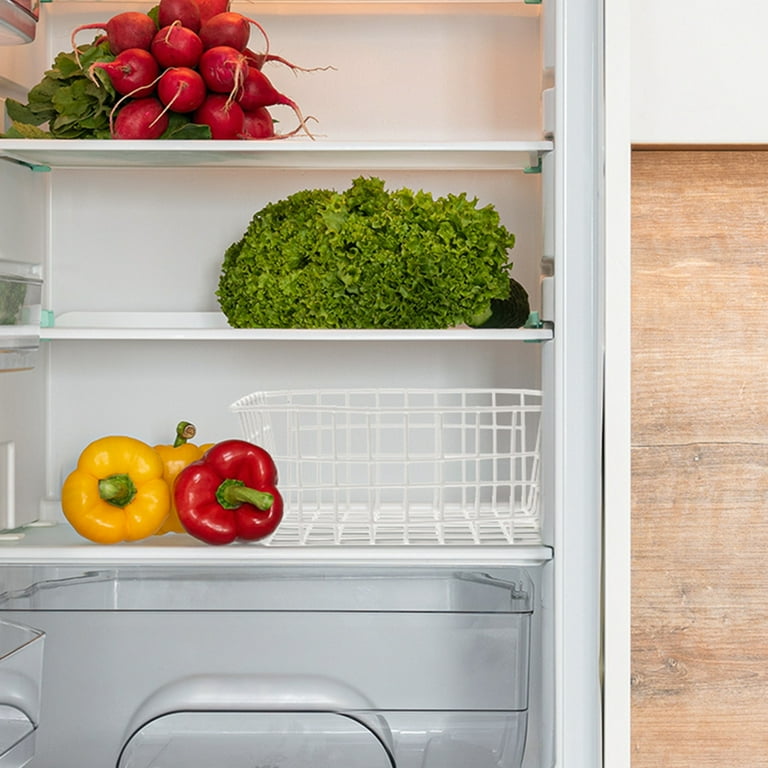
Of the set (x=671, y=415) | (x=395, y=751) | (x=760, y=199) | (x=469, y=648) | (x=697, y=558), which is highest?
(x=760, y=199)

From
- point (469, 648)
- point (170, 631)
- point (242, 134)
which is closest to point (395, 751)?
point (469, 648)

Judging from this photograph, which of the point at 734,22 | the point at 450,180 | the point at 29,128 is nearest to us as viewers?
the point at 734,22

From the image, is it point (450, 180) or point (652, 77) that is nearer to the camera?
point (652, 77)

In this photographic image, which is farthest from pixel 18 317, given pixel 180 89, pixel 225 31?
pixel 225 31

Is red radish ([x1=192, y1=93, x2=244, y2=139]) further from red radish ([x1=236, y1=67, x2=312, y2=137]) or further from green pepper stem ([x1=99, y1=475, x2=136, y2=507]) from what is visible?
green pepper stem ([x1=99, y1=475, x2=136, y2=507])

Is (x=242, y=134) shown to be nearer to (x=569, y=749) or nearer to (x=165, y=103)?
(x=165, y=103)

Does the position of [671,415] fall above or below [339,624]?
above

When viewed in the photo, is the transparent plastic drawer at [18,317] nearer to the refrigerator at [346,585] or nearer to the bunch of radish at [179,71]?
the refrigerator at [346,585]

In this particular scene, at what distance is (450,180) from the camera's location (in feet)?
5.40

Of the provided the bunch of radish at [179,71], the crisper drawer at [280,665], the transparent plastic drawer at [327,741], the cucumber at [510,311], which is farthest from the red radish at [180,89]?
the transparent plastic drawer at [327,741]

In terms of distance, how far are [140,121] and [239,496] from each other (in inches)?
20.1

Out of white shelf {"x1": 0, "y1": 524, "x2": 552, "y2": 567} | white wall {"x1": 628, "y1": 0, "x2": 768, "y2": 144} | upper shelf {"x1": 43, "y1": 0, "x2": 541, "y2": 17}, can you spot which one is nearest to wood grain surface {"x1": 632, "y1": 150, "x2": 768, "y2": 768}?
white wall {"x1": 628, "y1": 0, "x2": 768, "y2": 144}

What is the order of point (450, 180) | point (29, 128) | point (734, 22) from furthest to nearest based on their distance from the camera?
point (450, 180), point (29, 128), point (734, 22)

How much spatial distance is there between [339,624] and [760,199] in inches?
30.7
